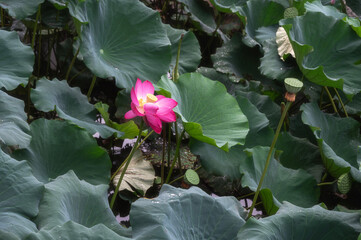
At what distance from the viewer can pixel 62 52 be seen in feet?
8.32

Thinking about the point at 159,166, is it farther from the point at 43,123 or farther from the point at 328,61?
the point at 328,61

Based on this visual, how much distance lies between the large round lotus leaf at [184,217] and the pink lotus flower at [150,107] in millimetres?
182

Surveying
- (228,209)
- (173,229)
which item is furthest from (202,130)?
(173,229)

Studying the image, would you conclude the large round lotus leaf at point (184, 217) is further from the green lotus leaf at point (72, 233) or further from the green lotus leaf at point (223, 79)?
the green lotus leaf at point (223, 79)

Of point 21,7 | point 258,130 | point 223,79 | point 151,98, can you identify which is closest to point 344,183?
point 258,130

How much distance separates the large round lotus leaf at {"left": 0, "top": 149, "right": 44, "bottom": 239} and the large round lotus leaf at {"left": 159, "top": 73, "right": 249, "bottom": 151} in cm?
59

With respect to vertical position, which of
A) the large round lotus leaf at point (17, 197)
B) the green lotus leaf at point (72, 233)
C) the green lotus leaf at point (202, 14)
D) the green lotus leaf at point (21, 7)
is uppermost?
the green lotus leaf at point (72, 233)

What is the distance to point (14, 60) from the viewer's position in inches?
68.4

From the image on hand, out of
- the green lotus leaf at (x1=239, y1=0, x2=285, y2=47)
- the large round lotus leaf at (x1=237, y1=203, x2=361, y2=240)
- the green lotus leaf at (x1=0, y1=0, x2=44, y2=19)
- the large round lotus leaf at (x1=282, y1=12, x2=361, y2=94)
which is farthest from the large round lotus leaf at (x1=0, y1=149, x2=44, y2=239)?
the green lotus leaf at (x1=239, y1=0, x2=285, y2=47)

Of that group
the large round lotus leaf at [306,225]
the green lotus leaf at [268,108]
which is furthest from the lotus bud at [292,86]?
the green lotus leaf at [268,108]

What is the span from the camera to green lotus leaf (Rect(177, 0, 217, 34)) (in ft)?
8.62

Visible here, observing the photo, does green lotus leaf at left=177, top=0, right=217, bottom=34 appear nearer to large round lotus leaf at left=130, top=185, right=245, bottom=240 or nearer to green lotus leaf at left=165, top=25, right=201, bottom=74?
green lotus leaf at left=165, top=25, right=201, bottom=74

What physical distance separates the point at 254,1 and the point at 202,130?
3.39 ft

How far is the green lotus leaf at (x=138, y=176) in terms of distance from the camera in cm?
187
